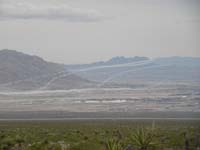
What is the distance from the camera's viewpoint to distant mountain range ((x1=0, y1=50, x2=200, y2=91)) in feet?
456

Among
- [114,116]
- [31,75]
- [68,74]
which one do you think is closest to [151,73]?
[68,74]

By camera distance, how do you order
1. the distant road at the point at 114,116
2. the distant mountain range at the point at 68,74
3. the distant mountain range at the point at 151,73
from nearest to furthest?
the distant road at the point at 114,116 → the distant mountain range at the point at 68,74 → the distant mountain range at the point at 151,73

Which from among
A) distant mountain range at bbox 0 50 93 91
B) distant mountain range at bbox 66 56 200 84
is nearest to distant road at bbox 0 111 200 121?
distant mountain range at bbox 0 50 93 91

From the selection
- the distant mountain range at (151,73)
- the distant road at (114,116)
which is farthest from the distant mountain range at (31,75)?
the distant road at (114,116)

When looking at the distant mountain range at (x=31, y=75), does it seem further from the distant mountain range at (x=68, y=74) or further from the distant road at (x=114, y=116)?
the distant road at (x=114, y=116)

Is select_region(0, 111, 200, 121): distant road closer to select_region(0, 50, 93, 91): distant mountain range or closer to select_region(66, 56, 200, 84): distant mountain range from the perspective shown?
select_region(0, 50, 93, 91): distant mountain range

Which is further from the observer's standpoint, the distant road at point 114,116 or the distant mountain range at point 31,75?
the distant mountain range at point 31,75

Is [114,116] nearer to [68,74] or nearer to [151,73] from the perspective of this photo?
[68,74]

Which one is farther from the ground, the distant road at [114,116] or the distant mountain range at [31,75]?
the distant mountain range at [31,75]

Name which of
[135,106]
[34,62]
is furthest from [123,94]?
[34,62]

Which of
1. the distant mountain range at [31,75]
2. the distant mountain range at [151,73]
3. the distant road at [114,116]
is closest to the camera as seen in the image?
the distant road at [114,116]

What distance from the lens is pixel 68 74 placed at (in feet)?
509

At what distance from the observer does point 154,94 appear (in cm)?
11244

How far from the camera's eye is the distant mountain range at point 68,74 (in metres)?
139
